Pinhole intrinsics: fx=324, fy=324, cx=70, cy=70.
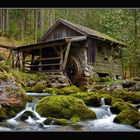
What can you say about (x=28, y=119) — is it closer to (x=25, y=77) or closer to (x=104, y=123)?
(x=104, y=123)

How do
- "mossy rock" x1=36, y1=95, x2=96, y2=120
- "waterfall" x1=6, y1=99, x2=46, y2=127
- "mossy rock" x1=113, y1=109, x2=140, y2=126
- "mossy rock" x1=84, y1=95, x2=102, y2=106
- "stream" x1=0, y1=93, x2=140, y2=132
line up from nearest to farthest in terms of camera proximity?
"stream" x1=0, y1=93, x2=140, y2=132
"waterfall" x1=6, y1=99, x2=46, y2=127
"mossy rock" x1=113, y1=109, x2=140, y2=126
"mossy rock" x1=36, y1=95, x2=96, y2=120
"mossy rock" x1=84, y1=95, x2=102, y2=106

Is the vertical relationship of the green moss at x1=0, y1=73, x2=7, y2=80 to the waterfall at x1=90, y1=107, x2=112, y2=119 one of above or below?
above

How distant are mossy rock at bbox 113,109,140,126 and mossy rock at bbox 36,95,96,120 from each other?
694 mm

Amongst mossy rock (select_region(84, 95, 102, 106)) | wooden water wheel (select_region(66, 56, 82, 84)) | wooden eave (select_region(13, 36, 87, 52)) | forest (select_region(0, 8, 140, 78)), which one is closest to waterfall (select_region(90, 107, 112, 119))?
mossy rock (select_region(84, 95, 102, 106))

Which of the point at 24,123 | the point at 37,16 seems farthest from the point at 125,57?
the point at 24,123

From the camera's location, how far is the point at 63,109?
7293 millimetres

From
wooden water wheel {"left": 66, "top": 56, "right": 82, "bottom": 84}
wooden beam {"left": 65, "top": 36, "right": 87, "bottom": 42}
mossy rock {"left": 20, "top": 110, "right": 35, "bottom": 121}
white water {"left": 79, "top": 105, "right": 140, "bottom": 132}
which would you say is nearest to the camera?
white water {"left": 79, "top": 105, "right": 140, "bottom": 132}

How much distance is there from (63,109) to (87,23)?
9.16 m

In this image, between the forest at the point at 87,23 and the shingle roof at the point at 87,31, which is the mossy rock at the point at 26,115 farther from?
the shingle roof at the point at 87,31

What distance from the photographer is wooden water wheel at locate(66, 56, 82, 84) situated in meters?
14.8

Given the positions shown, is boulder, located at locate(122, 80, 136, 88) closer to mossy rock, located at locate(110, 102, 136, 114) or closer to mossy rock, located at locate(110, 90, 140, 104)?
mossy rock, located at locate(110, 90, 140, 104)

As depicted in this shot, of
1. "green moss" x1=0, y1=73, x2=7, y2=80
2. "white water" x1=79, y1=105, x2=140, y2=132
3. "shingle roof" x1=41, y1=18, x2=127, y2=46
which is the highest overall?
"shingle roof" x1=41, y1=18, x2=127, y2=46

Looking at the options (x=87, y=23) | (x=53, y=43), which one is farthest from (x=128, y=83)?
(x=87, y=23)
